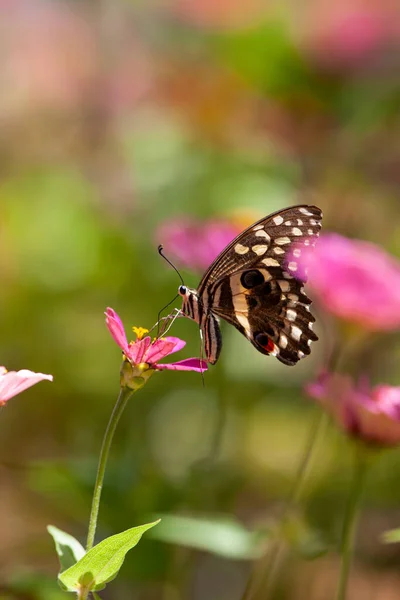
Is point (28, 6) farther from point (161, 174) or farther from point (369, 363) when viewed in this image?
point (369, 363)

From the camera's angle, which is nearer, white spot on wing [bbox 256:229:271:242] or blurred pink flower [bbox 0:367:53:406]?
blurred pink flower [bbox 0:367:53:406]

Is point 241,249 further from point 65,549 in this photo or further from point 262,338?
point 65,549

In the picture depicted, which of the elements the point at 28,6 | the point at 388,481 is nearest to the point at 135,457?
the point at 388,481

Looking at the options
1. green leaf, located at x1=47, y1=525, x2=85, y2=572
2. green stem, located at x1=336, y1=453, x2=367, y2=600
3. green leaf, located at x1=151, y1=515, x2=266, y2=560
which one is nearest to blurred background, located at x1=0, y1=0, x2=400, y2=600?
green leaf, located at x1=151, y1=515, x2=266, y2=560

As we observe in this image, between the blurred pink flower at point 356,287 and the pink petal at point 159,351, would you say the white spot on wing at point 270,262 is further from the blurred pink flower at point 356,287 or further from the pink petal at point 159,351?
the pink petal at point 159,351

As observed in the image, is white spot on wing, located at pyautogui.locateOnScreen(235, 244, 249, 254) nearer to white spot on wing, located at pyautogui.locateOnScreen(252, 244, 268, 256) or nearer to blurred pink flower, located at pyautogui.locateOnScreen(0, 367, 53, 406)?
white spot on wing, located at pyautogui.locateOnScreen(252, 244, 268, 256)
